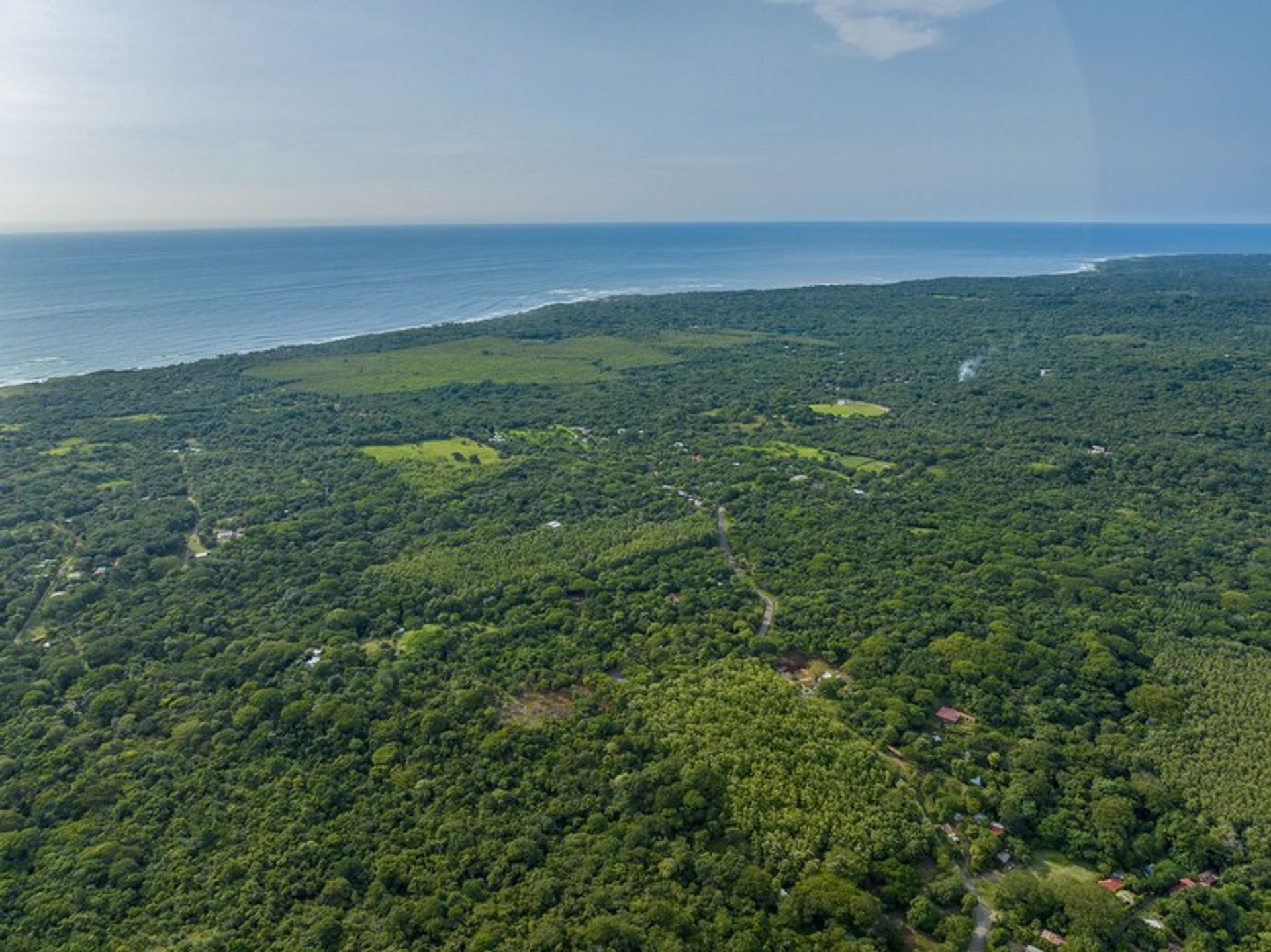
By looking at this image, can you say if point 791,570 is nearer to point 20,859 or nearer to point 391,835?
point 391,835

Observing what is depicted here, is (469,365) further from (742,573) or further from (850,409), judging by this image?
(742,573)

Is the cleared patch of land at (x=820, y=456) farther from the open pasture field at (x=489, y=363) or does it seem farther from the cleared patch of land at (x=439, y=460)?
the open pasture field at (x=489, y=363)

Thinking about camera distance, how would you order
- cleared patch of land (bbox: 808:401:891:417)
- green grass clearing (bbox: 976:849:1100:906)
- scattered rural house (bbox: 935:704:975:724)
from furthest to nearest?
cleared patch of land (bbox: 808:401:891:417), scattered rural house (bbox: 935:704:975:724), green grass clearing (bbox: 976:849:1100:906)

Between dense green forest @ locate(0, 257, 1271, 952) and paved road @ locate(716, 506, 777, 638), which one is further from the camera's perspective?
paved road @ locate(716, 506, 777, 638)

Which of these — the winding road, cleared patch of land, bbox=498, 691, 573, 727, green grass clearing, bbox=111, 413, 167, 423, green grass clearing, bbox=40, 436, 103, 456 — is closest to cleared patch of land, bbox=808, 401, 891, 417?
cleared patch of land, bbox=498, 691, 573, 727

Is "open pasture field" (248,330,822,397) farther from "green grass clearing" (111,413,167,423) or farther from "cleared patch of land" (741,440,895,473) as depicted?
"cleared patch of land" (741,440,895,473)

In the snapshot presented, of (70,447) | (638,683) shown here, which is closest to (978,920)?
(638,683)
